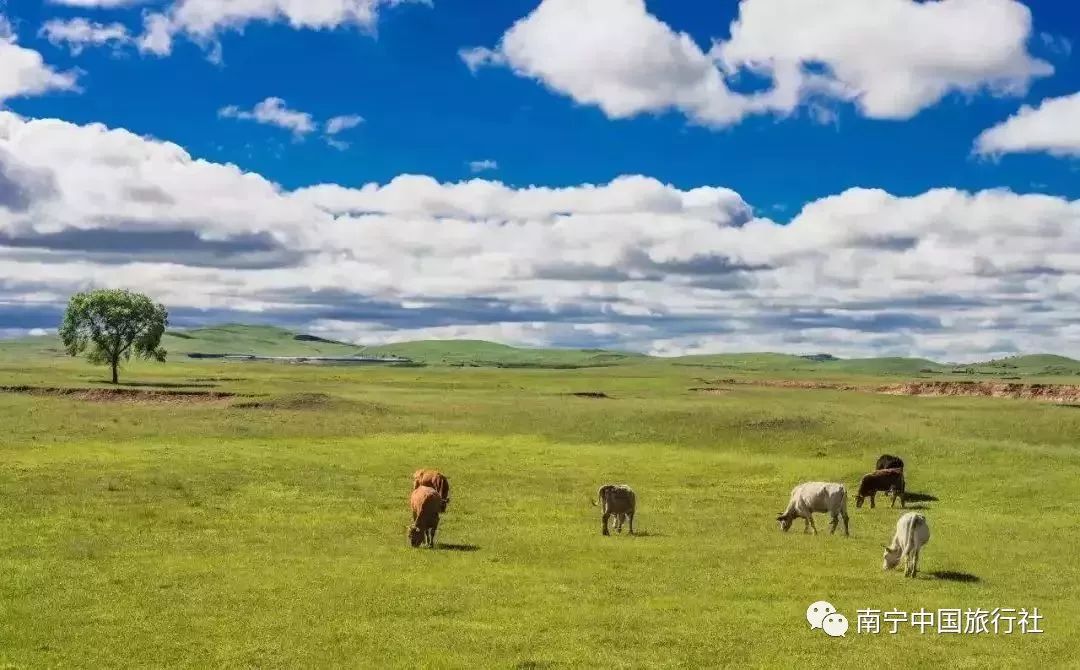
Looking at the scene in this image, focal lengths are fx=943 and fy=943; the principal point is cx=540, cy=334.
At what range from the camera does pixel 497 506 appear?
39.9m

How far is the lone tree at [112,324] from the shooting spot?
12200cm

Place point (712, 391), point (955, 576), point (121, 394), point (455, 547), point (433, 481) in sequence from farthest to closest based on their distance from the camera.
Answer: point (712, 391) → point (121, 394) → point (433, 481) → point (455, 547) → point (955, 576)

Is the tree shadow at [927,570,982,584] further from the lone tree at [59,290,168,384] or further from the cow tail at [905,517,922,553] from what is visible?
the lone tree at [59,290,168,384]

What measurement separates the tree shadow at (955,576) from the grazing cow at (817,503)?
674 cm

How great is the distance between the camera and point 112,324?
12331 cm

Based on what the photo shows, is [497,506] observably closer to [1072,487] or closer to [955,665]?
[955,665]

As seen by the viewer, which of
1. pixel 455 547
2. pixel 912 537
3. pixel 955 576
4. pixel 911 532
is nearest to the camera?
pixel 911 532

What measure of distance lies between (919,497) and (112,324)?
353 feet

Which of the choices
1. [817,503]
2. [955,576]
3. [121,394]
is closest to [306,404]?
[121,394]

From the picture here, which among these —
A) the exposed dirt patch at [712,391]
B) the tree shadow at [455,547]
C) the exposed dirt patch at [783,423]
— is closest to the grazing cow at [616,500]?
the tree shadow at [455,547]

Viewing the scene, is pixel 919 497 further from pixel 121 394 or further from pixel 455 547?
pixel 121 394

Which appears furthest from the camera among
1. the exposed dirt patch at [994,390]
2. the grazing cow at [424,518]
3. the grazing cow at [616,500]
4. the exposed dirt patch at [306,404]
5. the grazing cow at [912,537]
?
the exposed dirt patch at [994,390]

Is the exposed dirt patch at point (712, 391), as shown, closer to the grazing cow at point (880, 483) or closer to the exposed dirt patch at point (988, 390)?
the exposed dirt patch at point (988, 390)

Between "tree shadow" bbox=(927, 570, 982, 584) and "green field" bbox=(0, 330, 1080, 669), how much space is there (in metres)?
0.07
